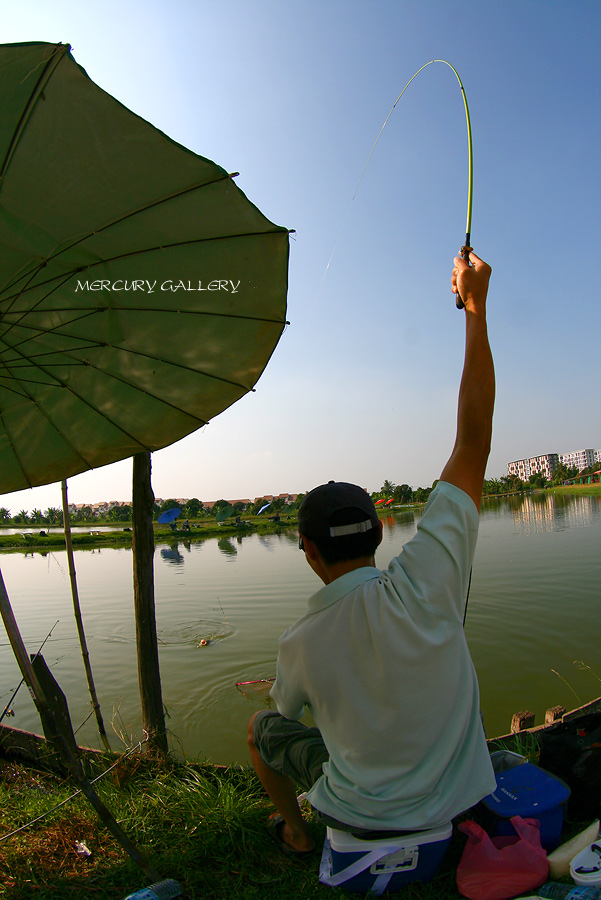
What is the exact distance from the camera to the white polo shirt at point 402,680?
1300 mm

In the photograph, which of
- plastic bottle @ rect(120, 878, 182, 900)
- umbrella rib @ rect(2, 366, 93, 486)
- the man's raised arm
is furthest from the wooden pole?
the man's raised arm

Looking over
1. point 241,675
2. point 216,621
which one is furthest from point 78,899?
point 216,621

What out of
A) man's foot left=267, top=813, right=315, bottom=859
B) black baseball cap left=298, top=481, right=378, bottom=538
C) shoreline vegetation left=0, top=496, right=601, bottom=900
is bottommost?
shoreline vegetation left=0, top=496, right=601, bottom=900

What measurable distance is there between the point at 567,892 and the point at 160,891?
53.4 inches

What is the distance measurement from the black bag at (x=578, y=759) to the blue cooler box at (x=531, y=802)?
23cm

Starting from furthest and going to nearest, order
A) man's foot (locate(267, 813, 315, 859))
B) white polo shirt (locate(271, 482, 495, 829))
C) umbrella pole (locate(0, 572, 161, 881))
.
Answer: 1. man's foot (locate(267, 813, 315, 859))
2. umbrella pole (locate(0, 572, 161, 881))
3. white polo shirt (locate(271, 482, 495, 829))

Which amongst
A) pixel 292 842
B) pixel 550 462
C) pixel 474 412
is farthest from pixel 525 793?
pixel 550 462

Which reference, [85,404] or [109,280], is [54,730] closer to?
[85,404]

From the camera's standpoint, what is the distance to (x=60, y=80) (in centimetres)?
153

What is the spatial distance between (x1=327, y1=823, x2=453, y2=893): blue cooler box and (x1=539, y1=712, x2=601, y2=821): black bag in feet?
3.22

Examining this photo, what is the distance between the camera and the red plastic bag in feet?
5.26

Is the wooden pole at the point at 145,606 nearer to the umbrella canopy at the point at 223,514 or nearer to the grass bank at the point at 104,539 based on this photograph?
the grass bank at the point at 104,539

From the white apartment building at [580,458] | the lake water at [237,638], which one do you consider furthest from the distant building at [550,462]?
the lake water at [237,638]

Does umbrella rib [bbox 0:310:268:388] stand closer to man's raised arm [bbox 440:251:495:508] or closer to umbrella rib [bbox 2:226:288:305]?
umbrella rib [bbox 2:226:288:305]
